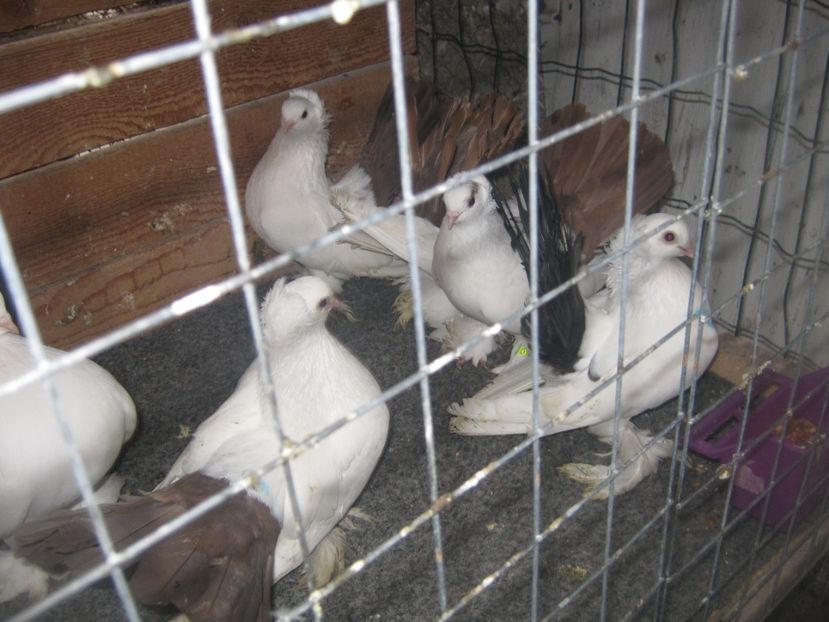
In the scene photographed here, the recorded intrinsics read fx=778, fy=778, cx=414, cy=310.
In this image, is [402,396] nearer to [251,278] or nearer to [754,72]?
[754,72]

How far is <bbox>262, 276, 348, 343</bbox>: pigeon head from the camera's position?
5.10 ft

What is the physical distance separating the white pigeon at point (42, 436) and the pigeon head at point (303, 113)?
35.6 inches

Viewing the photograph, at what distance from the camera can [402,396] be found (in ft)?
6.64

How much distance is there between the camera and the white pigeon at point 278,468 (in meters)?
1.24

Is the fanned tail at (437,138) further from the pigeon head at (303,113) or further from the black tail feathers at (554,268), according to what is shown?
the black tail feathers at (554,268)

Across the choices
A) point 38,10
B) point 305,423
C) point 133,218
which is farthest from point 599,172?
point 38,10

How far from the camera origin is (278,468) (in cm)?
148

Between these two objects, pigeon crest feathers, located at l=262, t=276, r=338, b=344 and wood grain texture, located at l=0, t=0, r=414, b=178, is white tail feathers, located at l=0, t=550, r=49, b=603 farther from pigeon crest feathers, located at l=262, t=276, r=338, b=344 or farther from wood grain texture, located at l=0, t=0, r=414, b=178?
wood grain texture, located at l=0, t=0, r=414, b=178

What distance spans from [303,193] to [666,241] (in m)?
1.06

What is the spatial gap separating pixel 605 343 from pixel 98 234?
139 cm

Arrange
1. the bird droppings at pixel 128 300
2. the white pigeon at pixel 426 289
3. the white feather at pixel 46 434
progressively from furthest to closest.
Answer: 1. the bird droppings at pixel 128 300
2. the white pigeon at pixel 426 289
3. the white feather at pixel 46 434

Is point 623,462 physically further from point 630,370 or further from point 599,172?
point 599,172

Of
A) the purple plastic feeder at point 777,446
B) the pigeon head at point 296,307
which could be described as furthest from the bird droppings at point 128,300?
the purple plastic feeder at point 777,446

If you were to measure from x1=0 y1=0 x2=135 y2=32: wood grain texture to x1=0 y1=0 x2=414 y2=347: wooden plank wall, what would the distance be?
0.16 feet
